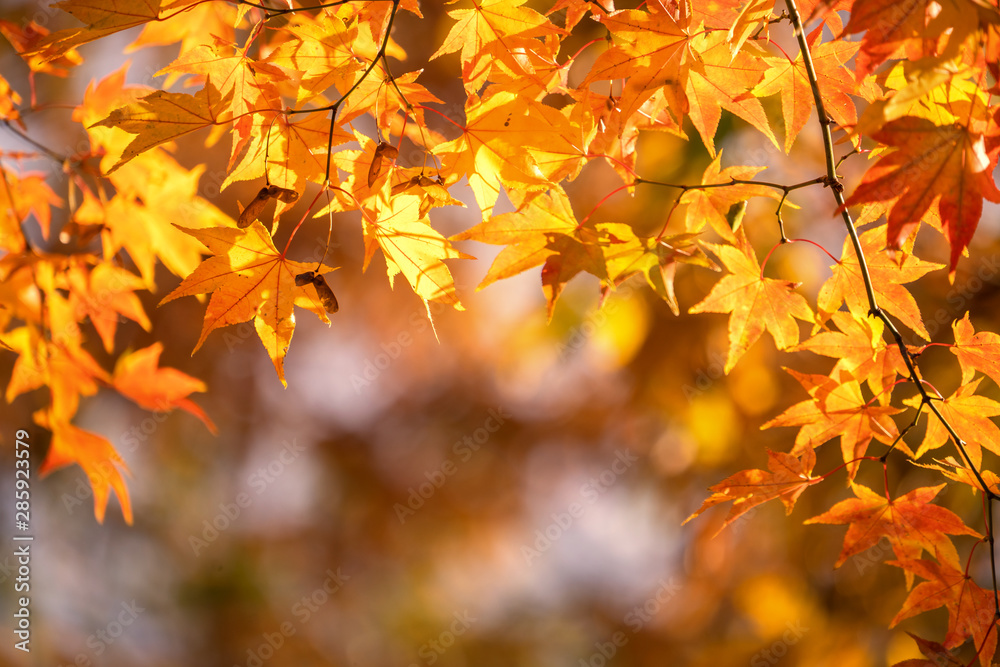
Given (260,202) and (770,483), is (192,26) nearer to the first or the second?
(260,202)

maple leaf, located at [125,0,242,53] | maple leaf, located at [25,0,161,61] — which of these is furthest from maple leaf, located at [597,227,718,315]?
maple leaf, located at [125,0,242,53]

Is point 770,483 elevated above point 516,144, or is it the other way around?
point 516,144

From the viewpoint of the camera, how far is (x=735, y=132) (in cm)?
228

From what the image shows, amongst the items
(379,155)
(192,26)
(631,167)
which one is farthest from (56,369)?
(631,167)

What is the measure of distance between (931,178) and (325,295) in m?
0.59

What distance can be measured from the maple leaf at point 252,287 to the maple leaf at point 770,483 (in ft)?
1.85

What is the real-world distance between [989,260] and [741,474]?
2070 mm

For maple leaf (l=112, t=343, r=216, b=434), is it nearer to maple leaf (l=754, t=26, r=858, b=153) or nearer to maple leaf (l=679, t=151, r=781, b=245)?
maple leaf (l=679, t=151, r=781, b=245)

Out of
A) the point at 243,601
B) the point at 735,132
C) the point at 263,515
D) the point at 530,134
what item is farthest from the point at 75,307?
the point at 243,601

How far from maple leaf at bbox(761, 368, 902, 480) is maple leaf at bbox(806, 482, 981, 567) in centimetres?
6

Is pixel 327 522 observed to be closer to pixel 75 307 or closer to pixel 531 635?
pixel 531 635

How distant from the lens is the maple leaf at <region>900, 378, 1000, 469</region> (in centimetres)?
72

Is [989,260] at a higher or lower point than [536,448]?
higher

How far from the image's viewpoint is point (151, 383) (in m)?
1.20
